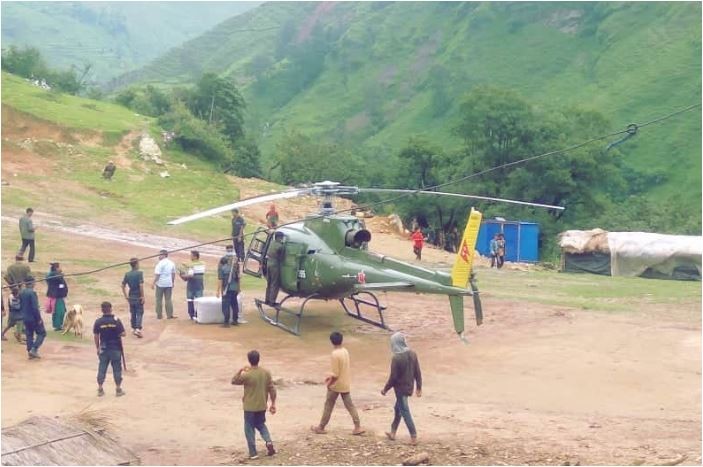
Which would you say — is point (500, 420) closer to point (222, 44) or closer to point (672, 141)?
point (672, 141)

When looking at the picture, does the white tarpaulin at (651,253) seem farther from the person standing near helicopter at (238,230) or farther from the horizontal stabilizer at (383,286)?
the horizontal stabilizer at (383,286)

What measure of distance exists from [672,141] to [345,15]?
5098 centimetres

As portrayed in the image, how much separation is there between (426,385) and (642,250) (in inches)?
558

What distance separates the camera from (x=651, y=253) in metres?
25.1

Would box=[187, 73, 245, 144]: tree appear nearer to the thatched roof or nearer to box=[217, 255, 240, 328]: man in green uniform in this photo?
box=[217, 255, 240, 328]: man in green uniform

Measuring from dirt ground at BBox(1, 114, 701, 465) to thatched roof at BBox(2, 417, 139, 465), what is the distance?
44 centimetres

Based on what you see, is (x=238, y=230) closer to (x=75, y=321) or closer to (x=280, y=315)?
(x=280, y=315)

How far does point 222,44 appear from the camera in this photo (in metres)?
116

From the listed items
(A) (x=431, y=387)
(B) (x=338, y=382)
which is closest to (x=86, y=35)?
(A) (x=431, y=387)

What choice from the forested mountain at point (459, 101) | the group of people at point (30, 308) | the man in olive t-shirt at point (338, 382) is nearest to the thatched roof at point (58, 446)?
the man in olive t-shirt at point (338, 382)

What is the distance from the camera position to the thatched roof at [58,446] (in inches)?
345

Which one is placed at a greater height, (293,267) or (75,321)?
(293,267)

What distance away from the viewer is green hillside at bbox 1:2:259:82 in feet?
452

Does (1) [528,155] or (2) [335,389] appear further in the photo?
(1) [528,155]
